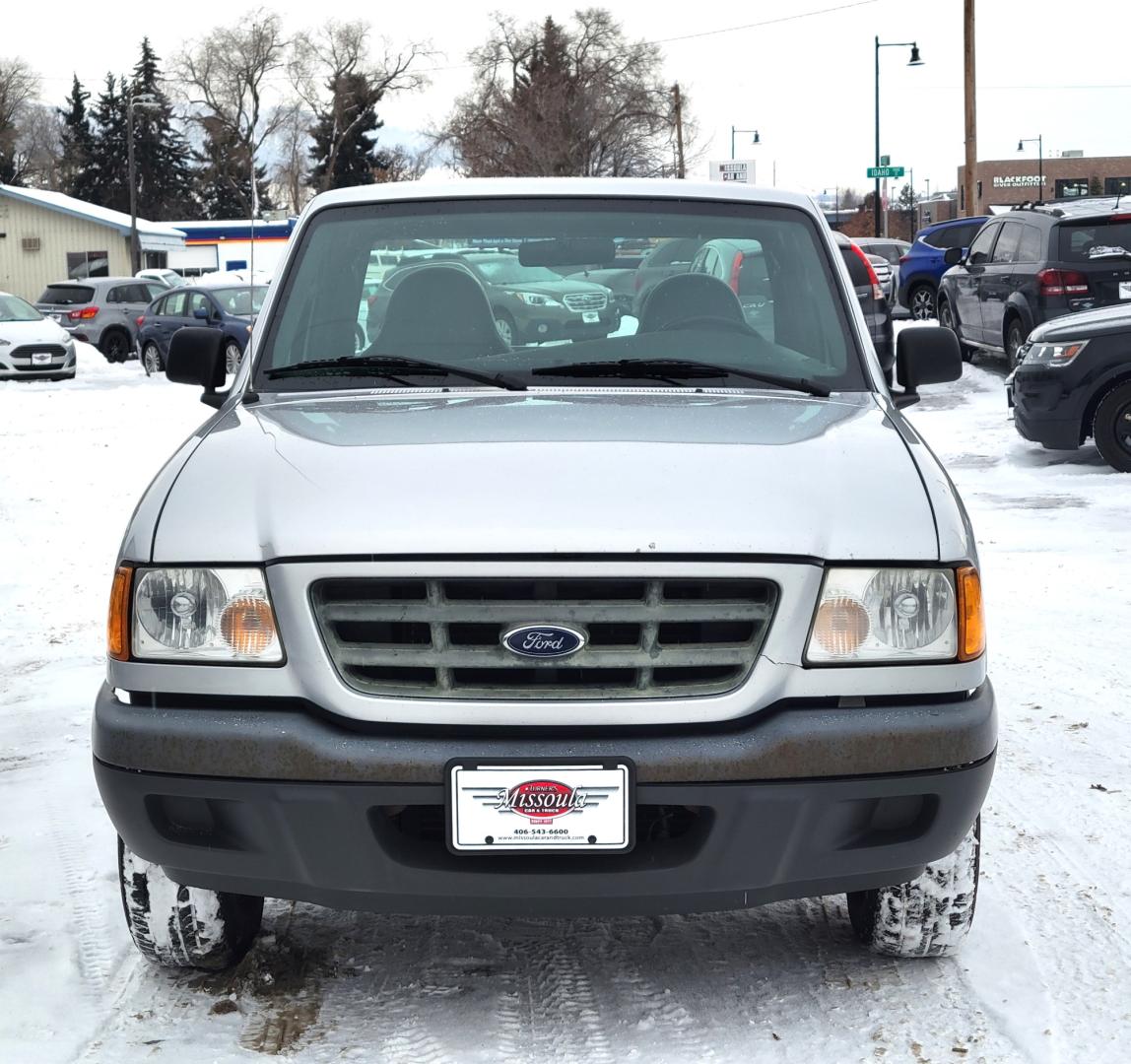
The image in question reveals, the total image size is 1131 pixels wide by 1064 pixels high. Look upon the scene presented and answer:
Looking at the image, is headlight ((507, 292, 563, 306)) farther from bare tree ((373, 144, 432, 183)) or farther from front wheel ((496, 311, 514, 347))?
bare tree ((373, 144, 432, 183))

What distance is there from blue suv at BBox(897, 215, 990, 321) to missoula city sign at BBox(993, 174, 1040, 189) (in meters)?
105

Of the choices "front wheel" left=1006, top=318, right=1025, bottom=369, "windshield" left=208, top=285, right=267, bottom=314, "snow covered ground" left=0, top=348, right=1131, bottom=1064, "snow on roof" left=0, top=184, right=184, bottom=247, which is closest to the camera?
"snow covered ground" left=0, top=348, right=1131, bottom=1064

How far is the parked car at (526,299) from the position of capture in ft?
13.1

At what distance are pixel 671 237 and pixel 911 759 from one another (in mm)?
1871

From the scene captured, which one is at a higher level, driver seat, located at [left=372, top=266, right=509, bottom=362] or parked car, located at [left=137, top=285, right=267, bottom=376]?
driver seat, located at [left=372, top=266, right=509, bottom=362]

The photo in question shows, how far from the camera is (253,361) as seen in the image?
3.95 metres

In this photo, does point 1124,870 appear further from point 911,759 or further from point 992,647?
point 992,647

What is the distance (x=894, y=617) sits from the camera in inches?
112

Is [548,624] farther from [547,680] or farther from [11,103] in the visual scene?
[11,103]

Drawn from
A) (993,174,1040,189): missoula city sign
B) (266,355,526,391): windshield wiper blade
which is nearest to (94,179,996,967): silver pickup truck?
(266,355,526,391): windshield wiper blade

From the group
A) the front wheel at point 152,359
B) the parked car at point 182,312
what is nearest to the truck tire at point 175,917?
the parked car at point 182,312

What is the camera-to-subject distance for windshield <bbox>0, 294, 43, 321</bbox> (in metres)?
25.2

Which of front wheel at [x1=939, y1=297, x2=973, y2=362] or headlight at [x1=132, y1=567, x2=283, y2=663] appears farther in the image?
front wheel at [x1=939, y1=297, x2=973, y2=362]

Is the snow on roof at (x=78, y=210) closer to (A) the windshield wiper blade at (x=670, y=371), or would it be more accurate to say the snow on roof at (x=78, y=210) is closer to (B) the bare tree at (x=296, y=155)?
(B) the bare tree at (x=296, y=155)
